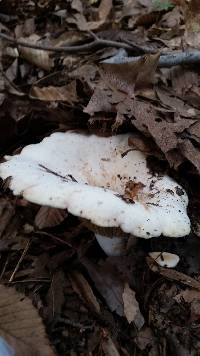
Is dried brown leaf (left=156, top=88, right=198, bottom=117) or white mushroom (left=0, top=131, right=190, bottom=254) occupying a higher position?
dried brown leaf (left=156, top=88, right=198, bottom=117)

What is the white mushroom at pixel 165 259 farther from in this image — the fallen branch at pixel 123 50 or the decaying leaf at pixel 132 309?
the fallen branch at pixel 123 50

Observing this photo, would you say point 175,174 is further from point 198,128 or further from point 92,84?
point 92,84

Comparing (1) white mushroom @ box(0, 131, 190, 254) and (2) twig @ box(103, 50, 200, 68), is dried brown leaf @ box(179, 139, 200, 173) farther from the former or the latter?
(2) twig @ box(103, 50, 200, 68)

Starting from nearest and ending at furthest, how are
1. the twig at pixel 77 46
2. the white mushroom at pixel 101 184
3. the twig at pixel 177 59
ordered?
the white mushroom at pixel 101 184 → the twig at pixel 177 59 → the twig at pixel 77 46

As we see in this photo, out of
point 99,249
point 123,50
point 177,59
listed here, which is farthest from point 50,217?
point 123,50

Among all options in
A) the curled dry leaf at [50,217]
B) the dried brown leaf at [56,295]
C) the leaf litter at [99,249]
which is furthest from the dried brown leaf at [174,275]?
the curled dry leaf at [50,217]

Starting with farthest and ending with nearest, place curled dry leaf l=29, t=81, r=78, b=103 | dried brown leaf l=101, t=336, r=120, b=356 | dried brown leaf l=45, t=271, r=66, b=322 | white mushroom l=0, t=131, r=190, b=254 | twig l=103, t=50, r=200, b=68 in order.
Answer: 1. twig l=103, t=50, r=200, b=68
2. curled dry leaf l=29, t=81, r=78, b=103
3. dried brown leaf l=45, t=271, r=66, b=322
4. dried brown leaf l=101, t=336, r=120, b=356
5. white mushroom l=0, t=131, r=190, b=254

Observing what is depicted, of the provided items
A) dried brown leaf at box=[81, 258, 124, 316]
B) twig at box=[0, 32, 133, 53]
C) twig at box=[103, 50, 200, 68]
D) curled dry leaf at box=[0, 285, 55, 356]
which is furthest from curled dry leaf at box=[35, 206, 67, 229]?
twig at box=[0, 32, 133, 53]

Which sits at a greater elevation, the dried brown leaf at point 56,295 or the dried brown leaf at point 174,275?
the dried brown leaf at point 174,275
